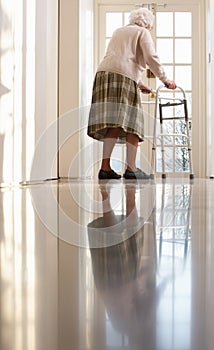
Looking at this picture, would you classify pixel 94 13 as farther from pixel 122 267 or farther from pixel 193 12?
pixel 122 267

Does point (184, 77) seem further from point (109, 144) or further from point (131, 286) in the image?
point (131, 286)

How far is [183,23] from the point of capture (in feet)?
16.9

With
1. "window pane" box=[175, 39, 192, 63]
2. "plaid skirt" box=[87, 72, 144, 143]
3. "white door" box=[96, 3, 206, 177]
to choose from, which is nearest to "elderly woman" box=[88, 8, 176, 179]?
"plaid skirt" box=[87, 72, 144, 143]

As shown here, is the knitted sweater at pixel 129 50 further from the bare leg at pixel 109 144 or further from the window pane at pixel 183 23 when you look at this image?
the window pane at pixel 183 23

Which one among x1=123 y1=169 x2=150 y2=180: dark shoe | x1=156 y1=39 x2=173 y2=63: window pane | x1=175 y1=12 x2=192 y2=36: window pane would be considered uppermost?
x1=175 y1=12 x2=192 y2=36: window pane

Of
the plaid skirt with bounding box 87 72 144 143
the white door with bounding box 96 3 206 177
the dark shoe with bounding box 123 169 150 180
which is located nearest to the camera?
the dark shoe with bounding box 123 169 150 180

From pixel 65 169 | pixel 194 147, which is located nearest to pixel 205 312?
pixel 65 169

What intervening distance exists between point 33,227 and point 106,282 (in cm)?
39

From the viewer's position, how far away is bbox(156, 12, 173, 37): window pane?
5148 millimetres

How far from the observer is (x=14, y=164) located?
7.79ft

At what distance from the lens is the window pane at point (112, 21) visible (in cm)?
513

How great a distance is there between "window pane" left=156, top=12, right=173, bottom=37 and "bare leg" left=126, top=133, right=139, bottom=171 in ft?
7.43

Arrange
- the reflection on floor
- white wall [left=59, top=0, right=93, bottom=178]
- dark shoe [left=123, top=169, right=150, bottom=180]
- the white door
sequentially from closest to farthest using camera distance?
the reflection on floor
dark shoe [left=123, top=169, right=150, bottom=180]
white wall [left=59, top=0, right=93, bottom=178]
the white door

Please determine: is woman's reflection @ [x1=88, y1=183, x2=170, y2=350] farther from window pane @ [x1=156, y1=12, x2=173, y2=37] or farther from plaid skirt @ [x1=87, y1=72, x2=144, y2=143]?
window pane @ [x1=156, y1=12, x2=173, y2=37]
